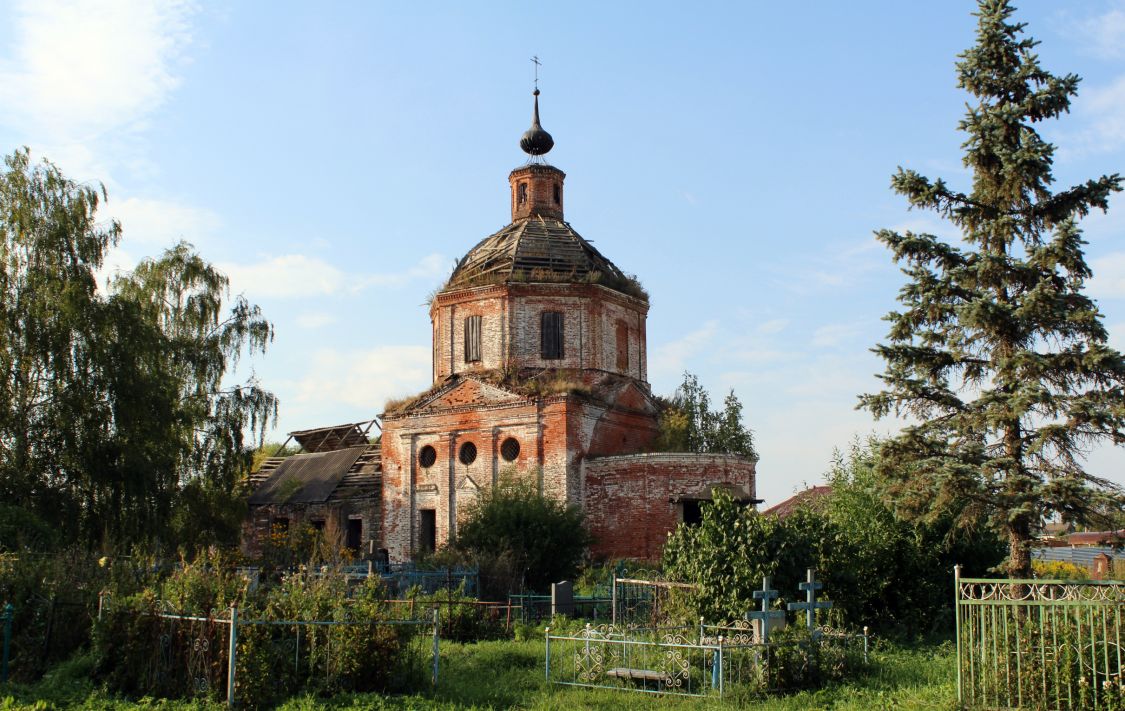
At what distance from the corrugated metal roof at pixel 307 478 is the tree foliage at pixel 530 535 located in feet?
27.8

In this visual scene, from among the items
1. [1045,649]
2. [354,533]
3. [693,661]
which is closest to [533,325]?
[354,533]

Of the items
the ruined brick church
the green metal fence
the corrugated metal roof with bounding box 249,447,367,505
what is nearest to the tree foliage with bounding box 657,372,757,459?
the ruined brick church

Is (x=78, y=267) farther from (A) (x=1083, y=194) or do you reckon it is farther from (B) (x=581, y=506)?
(A) (x=1083, y=194)

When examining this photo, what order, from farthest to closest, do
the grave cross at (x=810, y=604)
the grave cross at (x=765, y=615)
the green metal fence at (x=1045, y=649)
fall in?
the grave cross at (x=810, y=604), the grave cross at (x=765, y=615), the green metal fence at (x=1045, y=649)

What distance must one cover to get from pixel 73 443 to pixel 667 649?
15569mm

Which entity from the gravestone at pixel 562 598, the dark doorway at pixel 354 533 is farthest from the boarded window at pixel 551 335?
the gravestone at pixel 562 598

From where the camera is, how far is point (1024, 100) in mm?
13953

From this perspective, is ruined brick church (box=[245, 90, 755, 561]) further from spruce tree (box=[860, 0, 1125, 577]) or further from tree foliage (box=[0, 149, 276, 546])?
spruce tree (box=[860, 0, 1125, 577])

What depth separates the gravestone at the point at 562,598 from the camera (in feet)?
64.9

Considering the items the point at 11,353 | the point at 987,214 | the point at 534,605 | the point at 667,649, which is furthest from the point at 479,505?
the point at 987,214

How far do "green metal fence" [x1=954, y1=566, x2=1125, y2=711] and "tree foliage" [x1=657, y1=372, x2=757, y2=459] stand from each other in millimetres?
21321

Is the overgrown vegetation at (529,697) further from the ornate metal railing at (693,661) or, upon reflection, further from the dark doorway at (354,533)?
the dark doorway at (354,533)

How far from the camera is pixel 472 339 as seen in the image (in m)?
32.7

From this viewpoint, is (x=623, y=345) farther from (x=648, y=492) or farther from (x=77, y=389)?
(x=77, y=389)
